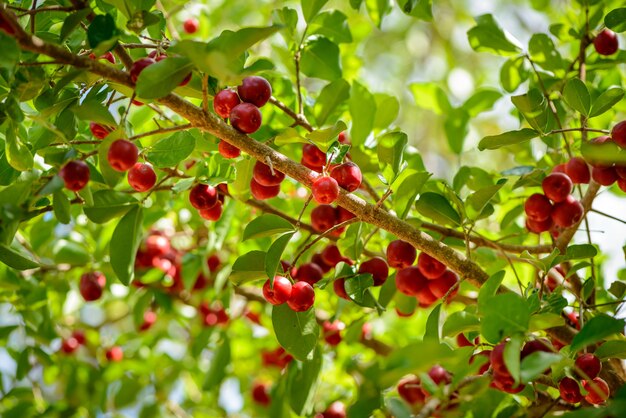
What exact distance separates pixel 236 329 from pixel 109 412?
66 cm

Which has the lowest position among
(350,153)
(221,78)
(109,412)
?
(109,412)

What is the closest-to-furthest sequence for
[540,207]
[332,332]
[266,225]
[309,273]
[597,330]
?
[597,330] → [266,225] → [540,207] → [309,273] → [332,332]

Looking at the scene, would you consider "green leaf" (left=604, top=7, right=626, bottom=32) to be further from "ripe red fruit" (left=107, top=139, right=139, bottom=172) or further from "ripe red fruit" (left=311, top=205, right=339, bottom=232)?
"ripe red fruit" (left=107, top=139, right=139, bottom=172)

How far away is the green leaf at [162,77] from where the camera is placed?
3.60 feet

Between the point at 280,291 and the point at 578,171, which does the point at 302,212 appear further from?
the point at 578,171

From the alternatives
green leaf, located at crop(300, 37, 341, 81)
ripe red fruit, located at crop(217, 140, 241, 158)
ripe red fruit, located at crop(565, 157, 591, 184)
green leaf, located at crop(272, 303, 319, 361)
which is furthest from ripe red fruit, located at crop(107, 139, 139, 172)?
ripe red fruit, located at crop(565, 157, 591, 184)

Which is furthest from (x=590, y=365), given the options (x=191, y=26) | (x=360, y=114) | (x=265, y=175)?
(x=191, y=26)

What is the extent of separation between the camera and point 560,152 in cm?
180

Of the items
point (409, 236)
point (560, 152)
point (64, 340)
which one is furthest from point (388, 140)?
point (64, 340)

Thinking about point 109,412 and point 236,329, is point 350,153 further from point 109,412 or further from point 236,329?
point 109,412

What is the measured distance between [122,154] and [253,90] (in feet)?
1.02

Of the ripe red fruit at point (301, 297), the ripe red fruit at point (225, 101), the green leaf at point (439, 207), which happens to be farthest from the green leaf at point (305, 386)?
the ripe red fruit at point (225, 101)

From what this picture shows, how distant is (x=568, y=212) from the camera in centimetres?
151

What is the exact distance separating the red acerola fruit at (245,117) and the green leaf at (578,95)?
683mm
